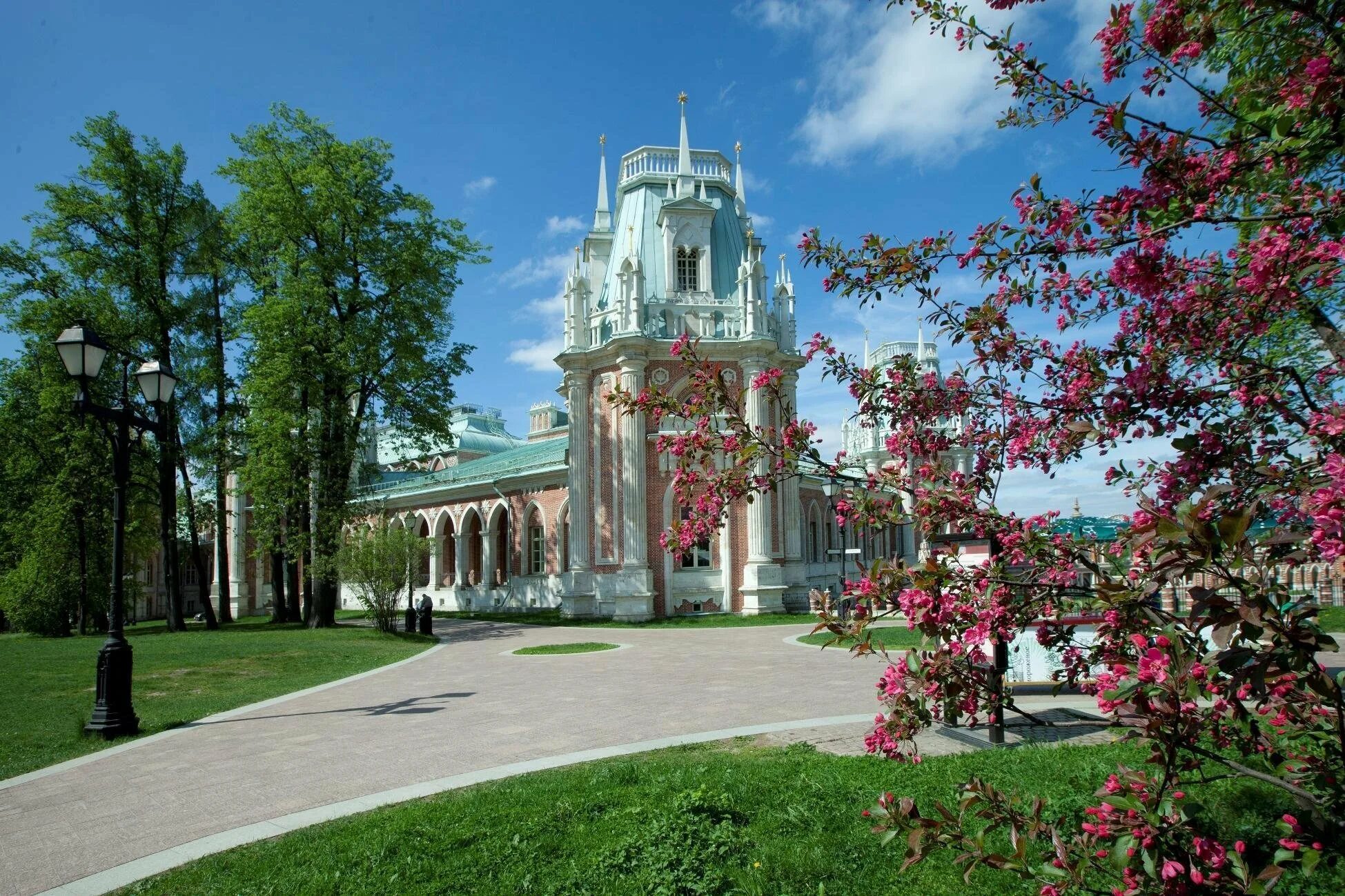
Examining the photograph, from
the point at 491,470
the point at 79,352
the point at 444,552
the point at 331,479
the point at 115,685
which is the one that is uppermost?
the point at 491,470

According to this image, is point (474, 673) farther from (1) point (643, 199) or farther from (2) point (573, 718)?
(1) point (643, 199)

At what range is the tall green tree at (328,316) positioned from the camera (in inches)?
952

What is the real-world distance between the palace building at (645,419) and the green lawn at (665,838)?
762 inches

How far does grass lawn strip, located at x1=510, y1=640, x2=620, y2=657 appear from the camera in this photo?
58.9 feet

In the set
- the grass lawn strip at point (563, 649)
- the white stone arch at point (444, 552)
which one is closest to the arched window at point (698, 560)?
the grass lawn strip at point (563, 649)

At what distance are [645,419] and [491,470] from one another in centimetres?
1431

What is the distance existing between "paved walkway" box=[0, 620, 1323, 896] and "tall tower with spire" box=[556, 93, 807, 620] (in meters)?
12.5

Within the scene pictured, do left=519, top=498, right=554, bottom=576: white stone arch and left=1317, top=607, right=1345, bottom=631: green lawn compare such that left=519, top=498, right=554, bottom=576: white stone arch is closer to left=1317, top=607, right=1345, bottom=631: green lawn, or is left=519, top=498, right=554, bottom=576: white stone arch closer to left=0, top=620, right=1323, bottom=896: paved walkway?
left=0, top=620, right=1323, bottom=896: paved walkway

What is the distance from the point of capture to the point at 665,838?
480 centimetres

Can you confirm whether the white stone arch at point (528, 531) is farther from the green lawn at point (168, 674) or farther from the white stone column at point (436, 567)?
the green lawn at point (168, 674)

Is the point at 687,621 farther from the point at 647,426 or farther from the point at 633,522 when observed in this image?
the point at 647,426

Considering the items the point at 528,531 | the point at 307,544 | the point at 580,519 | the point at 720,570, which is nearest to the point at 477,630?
the point at 580,519

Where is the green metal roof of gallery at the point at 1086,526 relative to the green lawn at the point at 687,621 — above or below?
above

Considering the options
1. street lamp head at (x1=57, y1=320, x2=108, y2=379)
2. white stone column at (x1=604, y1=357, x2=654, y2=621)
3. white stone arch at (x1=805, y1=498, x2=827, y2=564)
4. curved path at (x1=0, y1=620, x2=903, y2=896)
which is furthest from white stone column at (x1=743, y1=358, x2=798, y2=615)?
street lamp head at (x1=57, y1=320, x2=108, y2=379)
